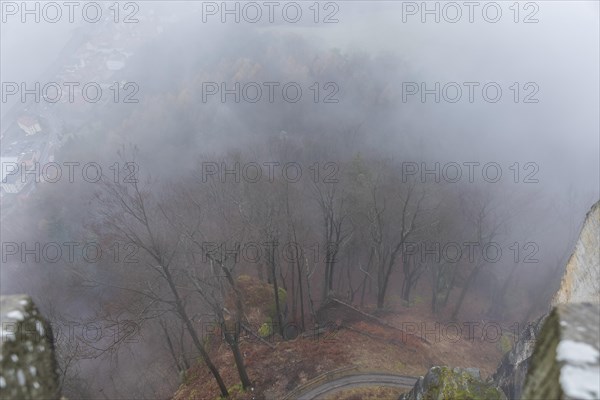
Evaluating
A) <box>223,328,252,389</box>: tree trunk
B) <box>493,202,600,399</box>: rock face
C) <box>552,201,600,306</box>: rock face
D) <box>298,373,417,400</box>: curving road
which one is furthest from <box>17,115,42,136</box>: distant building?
<box>552,201,600,306</box>: rock face

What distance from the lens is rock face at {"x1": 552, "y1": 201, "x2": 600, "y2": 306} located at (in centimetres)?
864

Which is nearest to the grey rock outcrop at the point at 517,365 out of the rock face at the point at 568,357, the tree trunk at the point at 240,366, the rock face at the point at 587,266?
the rock face at the point at 587,266

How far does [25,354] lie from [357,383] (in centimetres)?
1658

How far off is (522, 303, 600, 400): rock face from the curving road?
15.2 metres

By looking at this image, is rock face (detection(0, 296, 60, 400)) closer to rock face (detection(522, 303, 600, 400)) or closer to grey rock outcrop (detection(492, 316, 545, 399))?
rock face (detection(522, 303, 600, 400))

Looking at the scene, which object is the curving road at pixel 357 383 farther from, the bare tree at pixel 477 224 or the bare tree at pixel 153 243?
the bare tree at pixel 477 224

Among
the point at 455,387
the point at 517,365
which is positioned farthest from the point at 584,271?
the point at 517,365

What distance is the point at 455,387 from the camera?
11023mm

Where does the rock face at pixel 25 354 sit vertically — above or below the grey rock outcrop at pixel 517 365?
above

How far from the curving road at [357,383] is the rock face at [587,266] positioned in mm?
Answer: 10840

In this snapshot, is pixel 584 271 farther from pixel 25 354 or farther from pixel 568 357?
pixel 25 354

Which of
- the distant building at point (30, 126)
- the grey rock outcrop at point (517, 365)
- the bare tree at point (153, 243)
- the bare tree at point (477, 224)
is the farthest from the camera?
the distant building at point (30, 126)

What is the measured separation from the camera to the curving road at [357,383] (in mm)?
18172

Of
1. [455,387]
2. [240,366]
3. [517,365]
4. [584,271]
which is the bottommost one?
[240,366]
